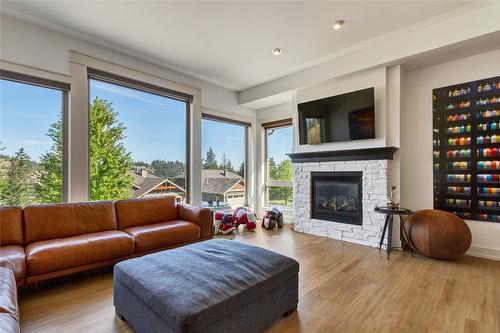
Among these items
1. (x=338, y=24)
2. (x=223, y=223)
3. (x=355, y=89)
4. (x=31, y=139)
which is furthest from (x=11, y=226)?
(x=355, y=89)

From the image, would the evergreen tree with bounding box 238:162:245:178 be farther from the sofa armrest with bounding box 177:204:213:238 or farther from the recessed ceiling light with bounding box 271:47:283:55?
the recessed ceiling light with bounding box 271:47:283:55

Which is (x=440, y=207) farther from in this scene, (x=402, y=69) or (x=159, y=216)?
(x=159, y=216)

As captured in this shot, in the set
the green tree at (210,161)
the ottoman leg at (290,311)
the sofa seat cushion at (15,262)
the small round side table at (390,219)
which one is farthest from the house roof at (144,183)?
the small round side table at (390,219)

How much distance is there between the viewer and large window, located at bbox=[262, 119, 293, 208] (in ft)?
17.3

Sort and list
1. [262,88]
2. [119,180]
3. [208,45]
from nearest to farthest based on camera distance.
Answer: [208,45]
[119,180]
[262,88]

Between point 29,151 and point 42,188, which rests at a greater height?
point 29,151

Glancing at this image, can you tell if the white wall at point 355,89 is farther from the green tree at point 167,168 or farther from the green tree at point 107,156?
the green tree at point 107,156

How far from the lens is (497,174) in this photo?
3053 mm

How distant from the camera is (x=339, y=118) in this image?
390 centimetres

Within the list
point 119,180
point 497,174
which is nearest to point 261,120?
point 119,180

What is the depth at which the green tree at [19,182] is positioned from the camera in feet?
9.41

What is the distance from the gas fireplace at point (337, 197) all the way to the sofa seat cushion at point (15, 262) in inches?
149

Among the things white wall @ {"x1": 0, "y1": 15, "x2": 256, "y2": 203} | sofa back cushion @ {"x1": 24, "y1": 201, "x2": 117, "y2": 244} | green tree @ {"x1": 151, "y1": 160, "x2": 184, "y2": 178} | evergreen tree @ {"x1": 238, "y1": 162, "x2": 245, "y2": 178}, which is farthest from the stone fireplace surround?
sofa back cushion @ {"x1": 24, "y1": 201, "x2": 117, "y2": 244}

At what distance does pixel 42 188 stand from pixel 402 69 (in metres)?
5.05
